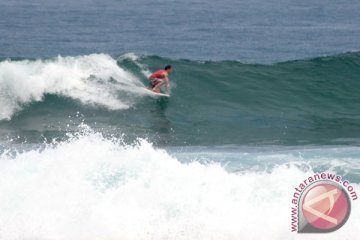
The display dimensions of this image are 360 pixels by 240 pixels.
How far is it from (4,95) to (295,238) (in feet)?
43.8

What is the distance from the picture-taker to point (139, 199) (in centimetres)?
1280

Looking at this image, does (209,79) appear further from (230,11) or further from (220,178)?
(230,11)

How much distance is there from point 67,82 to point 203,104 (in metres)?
3.89

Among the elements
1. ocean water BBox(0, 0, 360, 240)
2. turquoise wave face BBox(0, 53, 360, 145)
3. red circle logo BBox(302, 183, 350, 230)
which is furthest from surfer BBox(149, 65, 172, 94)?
red circle logo BBox(302, 183, 350, 230)

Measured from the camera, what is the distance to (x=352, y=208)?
1242cm

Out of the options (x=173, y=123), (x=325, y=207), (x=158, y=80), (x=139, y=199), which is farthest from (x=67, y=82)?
(x=325, y=207)

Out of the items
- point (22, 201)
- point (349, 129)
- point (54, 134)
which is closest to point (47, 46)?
point (54, 134)

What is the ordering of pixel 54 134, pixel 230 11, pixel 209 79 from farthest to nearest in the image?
→ pixel 230 11
pixel 209 79
pixel 54 134

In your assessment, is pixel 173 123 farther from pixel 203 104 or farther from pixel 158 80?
pixel 203 104

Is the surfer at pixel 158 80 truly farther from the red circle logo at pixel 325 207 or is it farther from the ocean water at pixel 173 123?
the red circle logo at pixel 325 207

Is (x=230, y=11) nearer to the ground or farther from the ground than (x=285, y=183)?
farther from the ground

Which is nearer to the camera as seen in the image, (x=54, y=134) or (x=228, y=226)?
(x=228, y=226)

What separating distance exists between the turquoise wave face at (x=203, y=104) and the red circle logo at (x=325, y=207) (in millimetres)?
7799

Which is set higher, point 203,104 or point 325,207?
point 203,104
